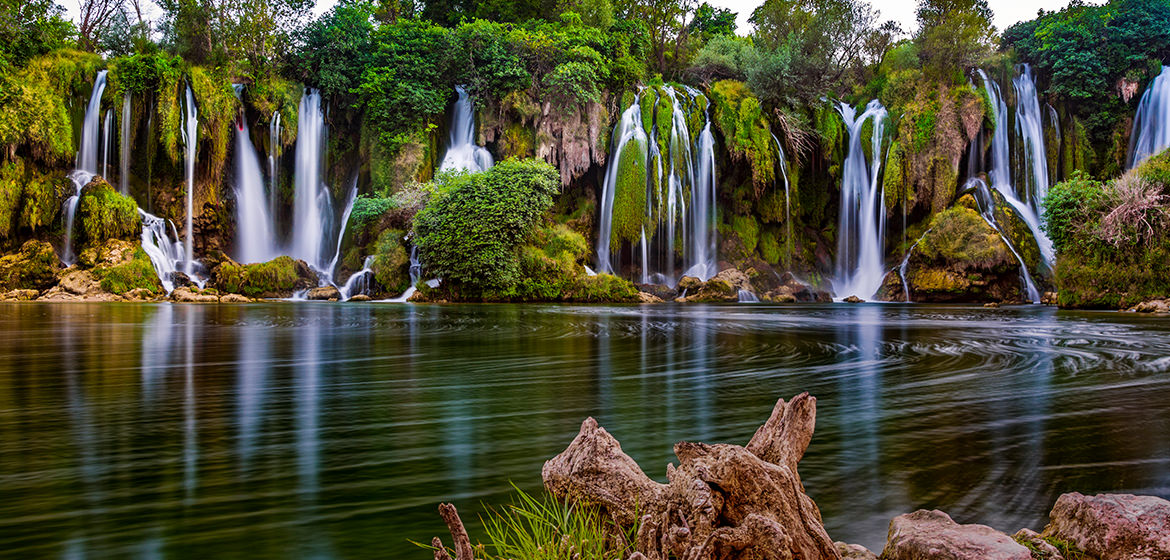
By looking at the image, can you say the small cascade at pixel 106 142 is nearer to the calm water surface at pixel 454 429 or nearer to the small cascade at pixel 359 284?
the small cascade at pixel 359 284

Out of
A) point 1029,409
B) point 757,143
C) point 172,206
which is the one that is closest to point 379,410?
point 1029,409

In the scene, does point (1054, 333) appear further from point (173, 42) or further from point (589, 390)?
point (173, 42)

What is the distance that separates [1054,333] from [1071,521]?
39.0ft

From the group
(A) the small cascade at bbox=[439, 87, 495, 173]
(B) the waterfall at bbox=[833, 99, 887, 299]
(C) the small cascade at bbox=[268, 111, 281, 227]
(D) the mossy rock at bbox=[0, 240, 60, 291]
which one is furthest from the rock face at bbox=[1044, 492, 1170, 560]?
(C) the small cascade at bbox=[268, 111, 281, 227]

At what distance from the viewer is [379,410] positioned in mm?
4414

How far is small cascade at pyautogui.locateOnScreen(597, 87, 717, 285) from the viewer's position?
93.6 feet

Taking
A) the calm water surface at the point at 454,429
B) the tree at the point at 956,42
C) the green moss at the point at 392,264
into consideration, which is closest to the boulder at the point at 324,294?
the green moss at the point at 392,264

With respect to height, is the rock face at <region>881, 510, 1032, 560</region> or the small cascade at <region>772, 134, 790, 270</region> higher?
the small cascade at <region>772, 134, 790, 270</region>

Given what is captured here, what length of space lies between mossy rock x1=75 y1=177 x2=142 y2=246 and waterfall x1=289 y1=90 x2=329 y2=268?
638cm

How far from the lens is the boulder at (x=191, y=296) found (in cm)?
2288

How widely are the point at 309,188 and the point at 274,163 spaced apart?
2009 mm

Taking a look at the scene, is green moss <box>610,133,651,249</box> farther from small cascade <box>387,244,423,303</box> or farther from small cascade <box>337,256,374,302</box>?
small cascade <box>337,256,374,302</box>

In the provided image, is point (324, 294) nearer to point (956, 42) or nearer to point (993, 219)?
point (993, 219)

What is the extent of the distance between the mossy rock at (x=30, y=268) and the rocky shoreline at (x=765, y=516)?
1191 inches
